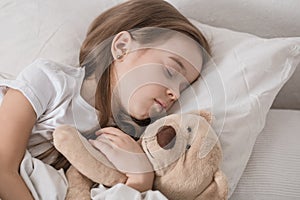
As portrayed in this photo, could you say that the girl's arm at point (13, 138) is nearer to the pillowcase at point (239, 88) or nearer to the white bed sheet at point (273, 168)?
the pillowcase at point (239, 88)

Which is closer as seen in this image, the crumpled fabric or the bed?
the crumpled fabric

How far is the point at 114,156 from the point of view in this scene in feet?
3.04

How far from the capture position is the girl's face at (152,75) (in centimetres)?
99

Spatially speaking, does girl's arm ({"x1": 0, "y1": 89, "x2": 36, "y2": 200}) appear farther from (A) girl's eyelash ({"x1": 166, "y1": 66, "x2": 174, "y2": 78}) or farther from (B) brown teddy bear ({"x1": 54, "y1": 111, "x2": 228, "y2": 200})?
(A) girl's eyelash ({"x1": 166, "y1": 66, "x2": 174, "y2": 78})

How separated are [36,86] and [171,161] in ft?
0.94

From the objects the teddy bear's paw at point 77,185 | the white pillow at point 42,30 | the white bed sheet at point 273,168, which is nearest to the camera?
the teddy bear's paw at point 77,185

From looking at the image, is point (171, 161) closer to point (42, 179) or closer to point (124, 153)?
point (124, 153)

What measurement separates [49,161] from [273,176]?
41cm

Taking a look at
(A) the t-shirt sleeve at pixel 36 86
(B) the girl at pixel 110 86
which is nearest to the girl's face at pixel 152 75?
(B) the girl at pixel 110 86

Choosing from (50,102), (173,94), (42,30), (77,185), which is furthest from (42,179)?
(42,30)

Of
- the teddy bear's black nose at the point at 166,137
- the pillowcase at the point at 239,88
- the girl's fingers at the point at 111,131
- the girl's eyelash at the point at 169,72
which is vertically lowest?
the pillowcase at the point at 239,88

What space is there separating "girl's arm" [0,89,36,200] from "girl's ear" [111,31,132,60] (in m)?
Result: 0.19

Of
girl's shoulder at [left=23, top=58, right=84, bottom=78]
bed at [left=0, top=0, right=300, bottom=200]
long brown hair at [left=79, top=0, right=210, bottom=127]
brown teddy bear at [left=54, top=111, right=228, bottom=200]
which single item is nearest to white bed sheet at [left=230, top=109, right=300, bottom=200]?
bed at [left=0, top=0, right=300, bottom=200]

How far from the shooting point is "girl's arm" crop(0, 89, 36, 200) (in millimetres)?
901
